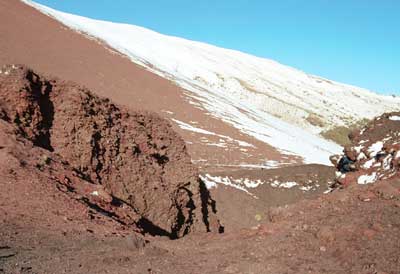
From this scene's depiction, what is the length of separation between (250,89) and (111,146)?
69.3m

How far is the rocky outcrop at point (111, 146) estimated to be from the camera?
13.6 metres

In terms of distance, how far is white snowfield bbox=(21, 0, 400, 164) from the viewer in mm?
52625

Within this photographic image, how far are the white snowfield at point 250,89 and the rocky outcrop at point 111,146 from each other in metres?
27.4

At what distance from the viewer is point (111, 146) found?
1526cm

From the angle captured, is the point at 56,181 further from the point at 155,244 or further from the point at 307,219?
the point at 307,219

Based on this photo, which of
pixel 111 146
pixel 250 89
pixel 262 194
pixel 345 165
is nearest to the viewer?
pixel 111 146

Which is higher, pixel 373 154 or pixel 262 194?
pixel 373 154

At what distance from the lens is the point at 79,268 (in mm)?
7449

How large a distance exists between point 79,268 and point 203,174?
19.6 meters

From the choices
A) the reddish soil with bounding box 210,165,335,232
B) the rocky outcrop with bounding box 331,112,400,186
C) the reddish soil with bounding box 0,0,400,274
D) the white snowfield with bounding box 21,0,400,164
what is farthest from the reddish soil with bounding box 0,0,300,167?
the reddish soil with bounding box 0,0,400,274

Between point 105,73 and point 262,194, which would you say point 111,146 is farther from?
point 105,73

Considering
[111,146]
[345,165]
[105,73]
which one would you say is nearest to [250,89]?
[105,73]

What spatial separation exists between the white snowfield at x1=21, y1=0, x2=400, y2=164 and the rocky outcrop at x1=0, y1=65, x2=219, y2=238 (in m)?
27.4

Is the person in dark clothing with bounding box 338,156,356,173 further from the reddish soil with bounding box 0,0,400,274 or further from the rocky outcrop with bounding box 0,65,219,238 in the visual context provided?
the rocky outcrop with bounding box 0,65,219,238
